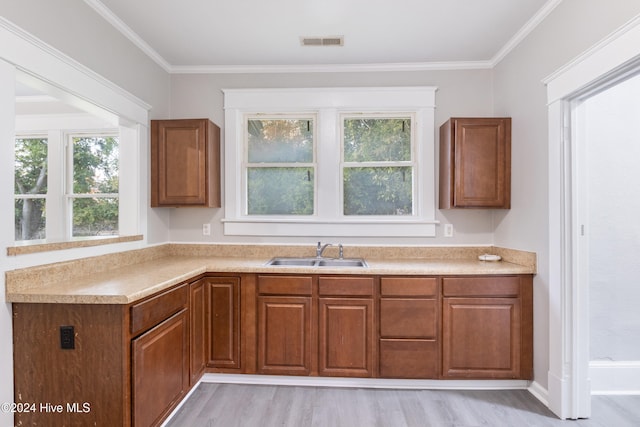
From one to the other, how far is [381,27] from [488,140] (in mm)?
1236

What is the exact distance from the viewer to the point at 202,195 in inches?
111

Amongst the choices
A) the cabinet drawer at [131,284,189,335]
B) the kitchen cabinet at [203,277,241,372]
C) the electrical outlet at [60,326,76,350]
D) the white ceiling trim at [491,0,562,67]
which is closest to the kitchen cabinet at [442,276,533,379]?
the kitchen cabinet at [203,277,241,372]

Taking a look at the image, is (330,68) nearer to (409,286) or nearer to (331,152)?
(331,152)

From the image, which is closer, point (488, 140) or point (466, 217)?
point (488, 140)

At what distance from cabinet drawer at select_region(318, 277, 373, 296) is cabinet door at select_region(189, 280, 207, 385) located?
915mm

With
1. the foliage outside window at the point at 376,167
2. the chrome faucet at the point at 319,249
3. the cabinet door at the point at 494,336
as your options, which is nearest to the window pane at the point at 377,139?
the foliage outside window at the point at 376,167

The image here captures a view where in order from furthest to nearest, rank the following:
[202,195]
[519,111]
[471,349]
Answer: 1. [202,195]
2. [519,111]
3. [471,349]

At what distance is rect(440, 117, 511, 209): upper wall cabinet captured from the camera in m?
2.67

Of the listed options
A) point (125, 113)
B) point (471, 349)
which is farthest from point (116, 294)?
point (471, 349)

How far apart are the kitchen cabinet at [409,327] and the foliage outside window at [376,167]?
2.90 ft

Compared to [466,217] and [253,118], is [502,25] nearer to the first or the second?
[466,217]

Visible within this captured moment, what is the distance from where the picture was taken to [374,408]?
223 centimetres

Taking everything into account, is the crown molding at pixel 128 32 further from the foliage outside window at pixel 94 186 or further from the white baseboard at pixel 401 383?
the white baseboard at pixel 401 383

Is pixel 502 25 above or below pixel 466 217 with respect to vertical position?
above
